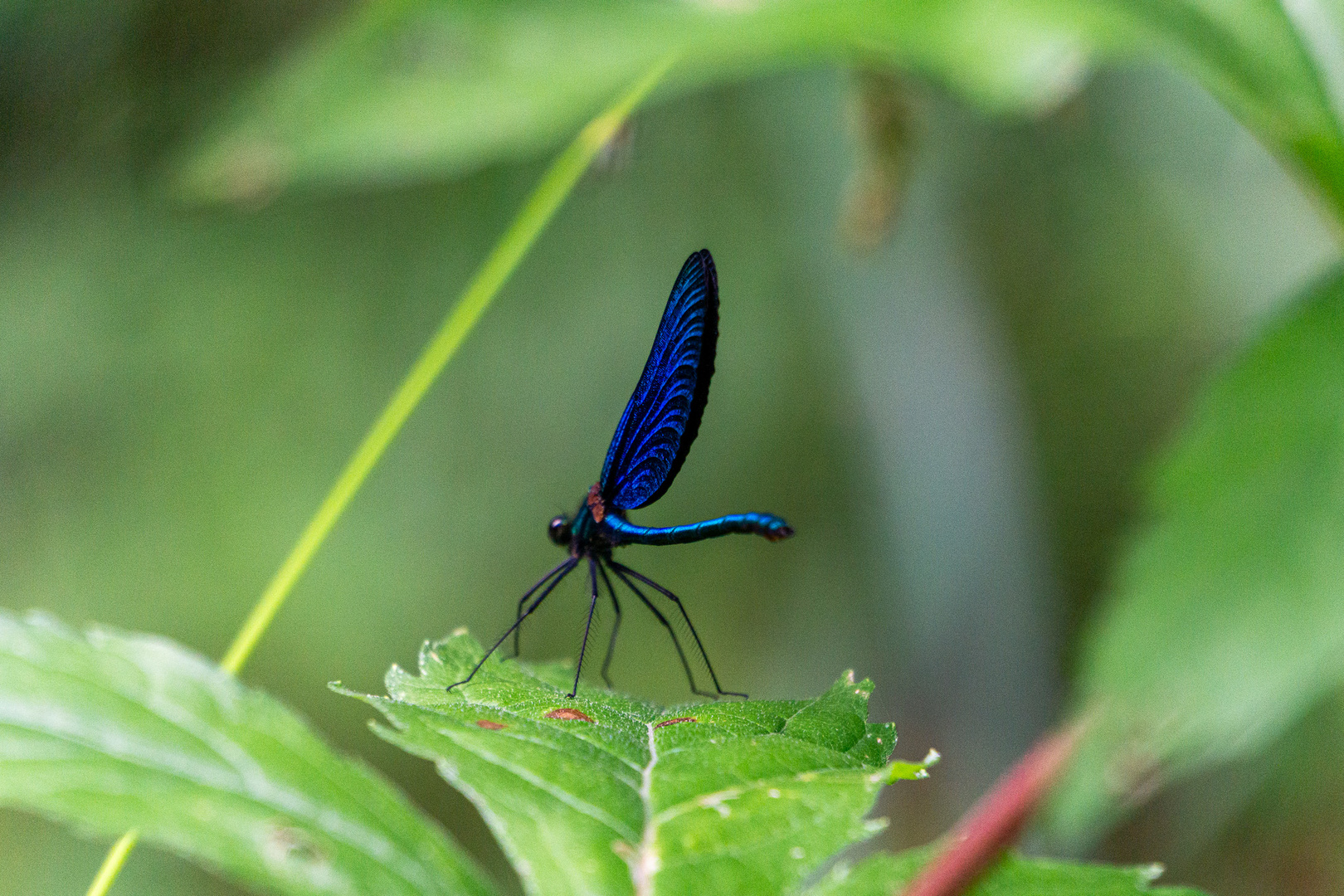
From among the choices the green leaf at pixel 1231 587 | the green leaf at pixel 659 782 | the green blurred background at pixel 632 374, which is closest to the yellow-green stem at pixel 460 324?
the green leaf at pixel 659 782

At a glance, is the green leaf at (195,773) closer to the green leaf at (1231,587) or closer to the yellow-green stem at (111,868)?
the yellow-green stem at (111,868)

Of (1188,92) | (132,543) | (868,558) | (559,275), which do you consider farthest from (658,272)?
(132,543)

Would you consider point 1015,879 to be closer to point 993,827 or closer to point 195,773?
point 993,827

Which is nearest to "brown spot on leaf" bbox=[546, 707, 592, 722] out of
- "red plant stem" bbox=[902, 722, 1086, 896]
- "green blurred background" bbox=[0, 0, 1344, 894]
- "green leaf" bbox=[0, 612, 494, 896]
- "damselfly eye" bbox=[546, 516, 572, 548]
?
"green leaf" bbox=[0, 612, 494, 896]

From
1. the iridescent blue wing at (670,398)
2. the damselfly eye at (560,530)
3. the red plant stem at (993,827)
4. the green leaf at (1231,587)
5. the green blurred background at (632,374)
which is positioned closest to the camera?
the red plant stem at (993,827)

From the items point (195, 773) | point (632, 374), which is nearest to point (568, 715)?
point (195, 773)

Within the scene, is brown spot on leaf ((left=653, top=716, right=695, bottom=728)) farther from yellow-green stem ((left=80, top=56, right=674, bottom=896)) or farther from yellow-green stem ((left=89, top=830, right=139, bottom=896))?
yellow-green stem ((left=80, top=56, right=674, bottom=896))
